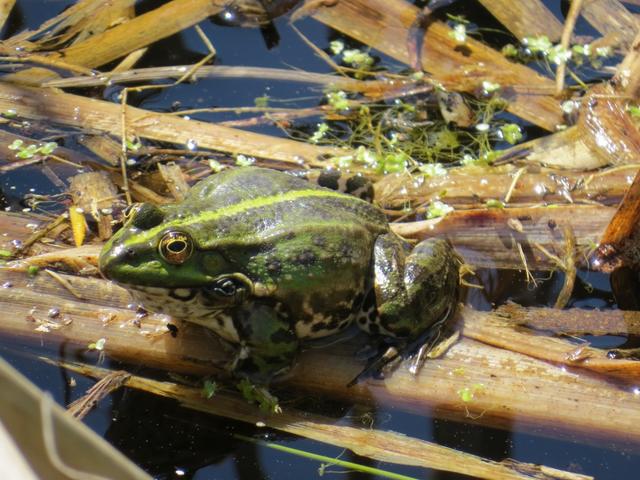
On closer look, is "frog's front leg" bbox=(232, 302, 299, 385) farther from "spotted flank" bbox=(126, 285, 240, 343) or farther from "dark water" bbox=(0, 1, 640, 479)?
"dark water" bbox=(0, 1, 640, 479)

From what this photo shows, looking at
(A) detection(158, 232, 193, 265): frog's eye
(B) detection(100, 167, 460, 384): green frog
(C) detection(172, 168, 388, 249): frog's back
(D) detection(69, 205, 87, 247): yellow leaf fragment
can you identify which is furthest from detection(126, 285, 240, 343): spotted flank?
(D) detection(69, 205, 87, 247): yellow leaf fragment

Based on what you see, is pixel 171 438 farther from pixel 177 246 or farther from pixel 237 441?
pixel 177 246

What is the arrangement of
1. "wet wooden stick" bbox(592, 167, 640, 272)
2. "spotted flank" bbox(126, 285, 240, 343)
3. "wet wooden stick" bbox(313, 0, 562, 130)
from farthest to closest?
1. "wet wooden stick" bbox(313, 0, 562, 130)
2. "wet wooden stick" bbox(592, 167, 640, 272)
3. "spotted flank" bbox(126, 285, 240, 343)

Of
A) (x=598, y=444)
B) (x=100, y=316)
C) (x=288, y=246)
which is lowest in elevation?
(x=598, y=444)

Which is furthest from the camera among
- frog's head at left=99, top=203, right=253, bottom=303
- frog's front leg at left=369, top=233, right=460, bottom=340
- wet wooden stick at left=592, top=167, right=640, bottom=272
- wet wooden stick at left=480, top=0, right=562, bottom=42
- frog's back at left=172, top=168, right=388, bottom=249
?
wet wooden stick at left=480, top=0, right=562, bottom=42

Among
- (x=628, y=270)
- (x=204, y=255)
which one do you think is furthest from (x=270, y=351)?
(x=628, y=270)

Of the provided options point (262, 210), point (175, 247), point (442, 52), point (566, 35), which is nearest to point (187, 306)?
point (175, 247)

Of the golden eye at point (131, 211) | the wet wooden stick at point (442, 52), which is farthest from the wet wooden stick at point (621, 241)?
the golden eye at point (131, 211)

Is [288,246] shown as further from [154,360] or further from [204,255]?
[154,360]
